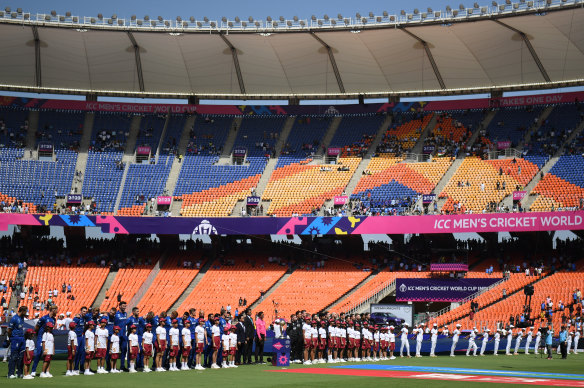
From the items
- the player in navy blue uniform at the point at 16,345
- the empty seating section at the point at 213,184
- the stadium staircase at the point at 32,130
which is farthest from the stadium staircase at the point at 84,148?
the player in navy blue uniform at the point at 16,345

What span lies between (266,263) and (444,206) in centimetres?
1234

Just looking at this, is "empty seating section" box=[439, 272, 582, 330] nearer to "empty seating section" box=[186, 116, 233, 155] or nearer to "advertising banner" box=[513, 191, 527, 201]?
"advertising banner" box=[513, 191, 527, 201]

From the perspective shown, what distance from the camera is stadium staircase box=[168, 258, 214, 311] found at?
4759 centimetres

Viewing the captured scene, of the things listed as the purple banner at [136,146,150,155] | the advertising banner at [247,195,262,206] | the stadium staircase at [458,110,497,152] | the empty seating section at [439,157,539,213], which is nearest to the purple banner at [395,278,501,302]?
the empty seating section at [439,157,539,213]

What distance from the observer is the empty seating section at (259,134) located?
58656 mm

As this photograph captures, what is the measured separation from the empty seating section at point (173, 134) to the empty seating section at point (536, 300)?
26.0 metres

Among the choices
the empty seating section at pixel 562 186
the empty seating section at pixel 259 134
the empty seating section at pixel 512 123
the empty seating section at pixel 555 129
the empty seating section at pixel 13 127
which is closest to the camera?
the empty seating section at pixel 562 186

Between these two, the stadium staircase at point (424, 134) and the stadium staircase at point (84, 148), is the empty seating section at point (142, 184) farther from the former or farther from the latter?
the stadium staircase at point (424, 134)

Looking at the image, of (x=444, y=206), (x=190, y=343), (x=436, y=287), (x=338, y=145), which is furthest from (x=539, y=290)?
(x=190, y=343)

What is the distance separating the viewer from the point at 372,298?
45781 mm

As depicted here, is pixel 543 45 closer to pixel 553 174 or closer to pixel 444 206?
pixel 553 174

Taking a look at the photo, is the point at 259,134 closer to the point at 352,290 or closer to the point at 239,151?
the point at 239,151

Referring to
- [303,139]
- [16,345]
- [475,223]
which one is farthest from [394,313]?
[16,345]

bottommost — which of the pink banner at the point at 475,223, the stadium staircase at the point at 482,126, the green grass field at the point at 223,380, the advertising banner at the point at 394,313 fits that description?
the green grass field at the point at 223,380
